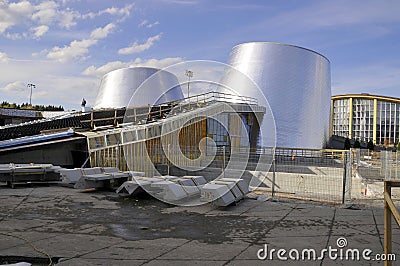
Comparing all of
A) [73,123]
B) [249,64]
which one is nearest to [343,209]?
[73,123]

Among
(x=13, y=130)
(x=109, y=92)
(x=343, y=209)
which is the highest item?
(x=109, y=92)

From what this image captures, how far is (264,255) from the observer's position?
5.04 meters

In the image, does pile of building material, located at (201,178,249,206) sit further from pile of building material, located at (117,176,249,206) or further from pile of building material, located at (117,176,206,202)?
pile of building material, located at (117,176,206,202)

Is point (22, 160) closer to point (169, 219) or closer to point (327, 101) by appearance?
point (169, 219)

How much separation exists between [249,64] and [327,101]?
11.1 meters

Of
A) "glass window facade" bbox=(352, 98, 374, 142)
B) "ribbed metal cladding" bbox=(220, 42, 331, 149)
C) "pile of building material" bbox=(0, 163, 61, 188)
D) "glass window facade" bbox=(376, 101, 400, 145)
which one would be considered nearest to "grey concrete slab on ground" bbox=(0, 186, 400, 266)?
"pile of building material" bbox=(0, 163, 61, 188)

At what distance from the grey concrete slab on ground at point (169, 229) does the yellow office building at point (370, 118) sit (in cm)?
6780

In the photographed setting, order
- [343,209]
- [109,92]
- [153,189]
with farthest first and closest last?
[109,92] → [153,189] → [343,209]

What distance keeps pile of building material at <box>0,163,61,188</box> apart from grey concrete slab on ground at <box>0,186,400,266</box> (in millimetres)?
1669

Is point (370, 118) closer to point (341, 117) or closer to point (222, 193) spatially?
point (341, 117)

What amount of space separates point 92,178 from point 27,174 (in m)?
2.58

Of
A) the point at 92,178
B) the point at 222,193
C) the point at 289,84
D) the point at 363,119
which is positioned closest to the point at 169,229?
the point at 222,193

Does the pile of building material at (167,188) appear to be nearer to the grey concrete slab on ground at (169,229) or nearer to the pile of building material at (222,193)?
the grey concrete slab on ground at (169,229)

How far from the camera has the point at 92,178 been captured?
1060cm
